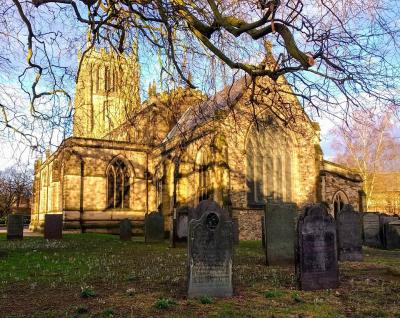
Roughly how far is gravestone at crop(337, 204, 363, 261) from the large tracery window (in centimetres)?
1922

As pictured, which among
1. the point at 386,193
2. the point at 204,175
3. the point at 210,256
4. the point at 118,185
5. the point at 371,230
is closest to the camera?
the point at 210,256

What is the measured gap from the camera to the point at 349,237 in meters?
11.8

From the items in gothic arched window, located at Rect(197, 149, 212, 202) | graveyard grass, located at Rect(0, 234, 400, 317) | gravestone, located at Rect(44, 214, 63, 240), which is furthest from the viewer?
gothic arched window, located at Rect(197, 149, 212, 202)

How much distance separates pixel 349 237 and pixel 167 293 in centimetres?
703

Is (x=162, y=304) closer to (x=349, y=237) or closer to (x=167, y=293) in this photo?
(x=167, y=293)

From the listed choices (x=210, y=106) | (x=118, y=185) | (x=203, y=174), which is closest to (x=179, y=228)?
(x=210, y=106)

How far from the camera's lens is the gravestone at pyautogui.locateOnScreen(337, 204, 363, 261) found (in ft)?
37.9

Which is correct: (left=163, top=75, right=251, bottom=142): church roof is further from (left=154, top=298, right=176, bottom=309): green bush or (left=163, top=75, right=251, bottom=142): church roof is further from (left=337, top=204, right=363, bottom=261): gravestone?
(left=337, top=204, right=363, bottom=261): gravestone

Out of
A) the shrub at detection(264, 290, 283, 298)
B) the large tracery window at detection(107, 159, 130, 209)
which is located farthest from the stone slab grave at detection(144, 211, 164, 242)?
the shrub at detection(264, 290, 283, 298)

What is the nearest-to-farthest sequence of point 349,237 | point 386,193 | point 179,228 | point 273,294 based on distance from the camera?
point 273,294 < point 349,237 < point 179,228 < point 386,193

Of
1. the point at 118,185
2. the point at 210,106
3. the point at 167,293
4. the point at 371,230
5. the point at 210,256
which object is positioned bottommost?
the point at 167,293

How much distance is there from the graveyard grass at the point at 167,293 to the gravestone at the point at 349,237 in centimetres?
130

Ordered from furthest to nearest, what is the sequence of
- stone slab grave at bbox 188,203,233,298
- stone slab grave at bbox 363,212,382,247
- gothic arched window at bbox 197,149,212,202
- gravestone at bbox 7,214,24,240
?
1. gothic arched window at bbox 197,149,212,202
2. gravestone at bbox 7,214,24,240
3. stone slab grave at bbox 363,212,382,247
4. stone slab grave at bbox 188,203,233,298

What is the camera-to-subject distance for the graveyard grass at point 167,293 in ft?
17.6
